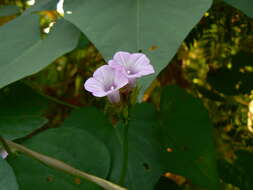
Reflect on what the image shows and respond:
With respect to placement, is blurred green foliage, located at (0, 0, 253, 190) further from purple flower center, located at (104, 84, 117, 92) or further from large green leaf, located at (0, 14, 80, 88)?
purple flower center, located at (104, 84, 117, 92)

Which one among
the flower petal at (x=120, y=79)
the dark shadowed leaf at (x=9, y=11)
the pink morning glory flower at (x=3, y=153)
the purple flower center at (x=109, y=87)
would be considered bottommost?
the pink morning glory flower at (x=3, y=153)

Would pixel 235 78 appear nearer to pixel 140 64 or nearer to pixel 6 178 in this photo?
pixel 140 64

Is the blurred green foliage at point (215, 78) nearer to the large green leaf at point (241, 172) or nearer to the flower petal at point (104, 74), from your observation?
the large green leaf at point (241, 172)

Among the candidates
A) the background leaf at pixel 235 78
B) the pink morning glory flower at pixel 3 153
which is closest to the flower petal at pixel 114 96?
the pink morning glory flower at pixel 3 153

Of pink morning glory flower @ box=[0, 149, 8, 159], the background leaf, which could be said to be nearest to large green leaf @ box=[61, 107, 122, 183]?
pink morning glory flower @ box=[0, 149, 8, 159]

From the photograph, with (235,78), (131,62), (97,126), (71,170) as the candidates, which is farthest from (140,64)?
(235,78)

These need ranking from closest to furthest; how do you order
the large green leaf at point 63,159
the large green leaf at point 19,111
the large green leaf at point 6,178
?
1. the large green leaf at point 6,178
2. the large green leaf at point 63,159
3. the large green leaf at point 19,111
